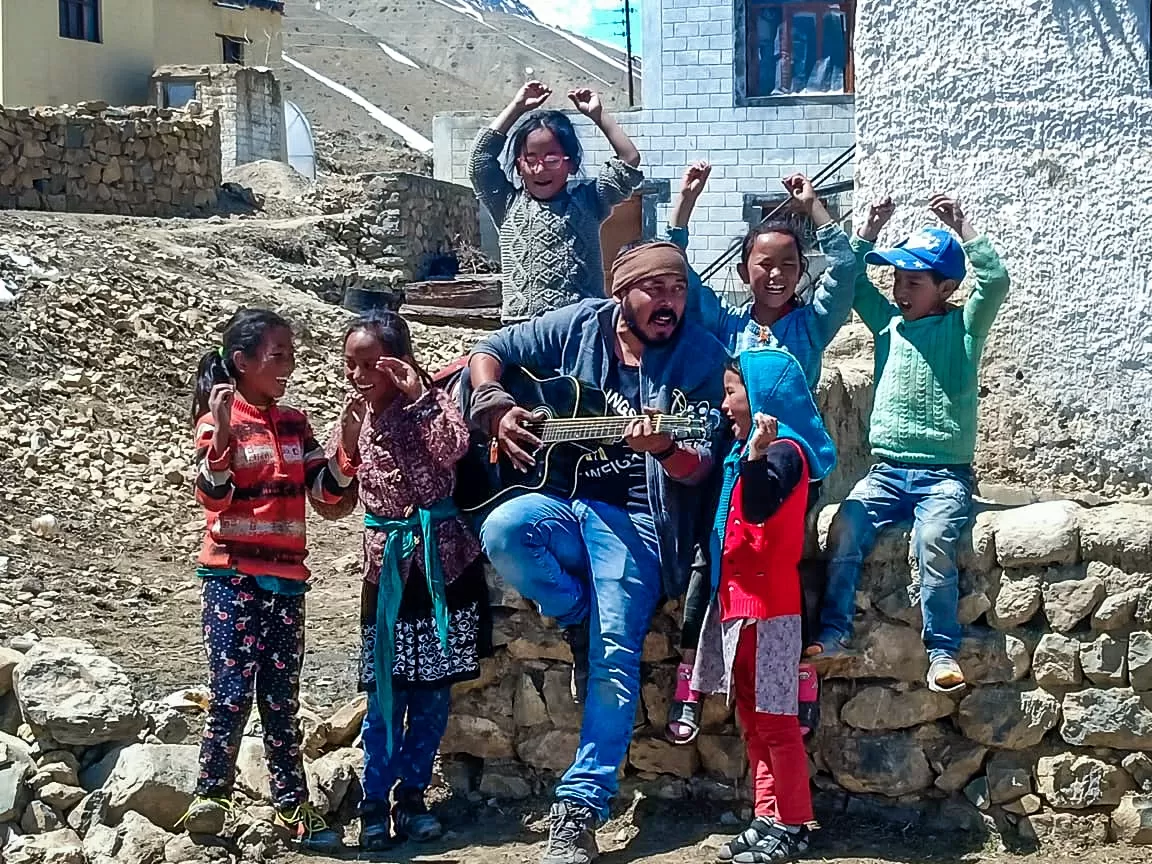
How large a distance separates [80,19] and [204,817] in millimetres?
23383

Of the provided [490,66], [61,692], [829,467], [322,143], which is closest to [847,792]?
[829,467]

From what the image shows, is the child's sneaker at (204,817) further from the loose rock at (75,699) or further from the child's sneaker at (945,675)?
the child's sneaker at (945,675)

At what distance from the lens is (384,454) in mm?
4211

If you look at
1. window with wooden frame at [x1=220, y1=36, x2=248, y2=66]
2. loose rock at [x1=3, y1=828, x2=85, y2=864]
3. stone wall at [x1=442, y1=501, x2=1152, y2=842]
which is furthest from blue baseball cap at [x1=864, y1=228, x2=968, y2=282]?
window with wooden frame at [x1=220, y1=36, x2=248, y2=66]

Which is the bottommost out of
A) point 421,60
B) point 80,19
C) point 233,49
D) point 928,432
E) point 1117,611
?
point 1117,611

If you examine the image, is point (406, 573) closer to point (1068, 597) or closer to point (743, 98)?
point (1068, 597)

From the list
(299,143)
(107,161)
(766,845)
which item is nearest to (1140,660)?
(766,845)

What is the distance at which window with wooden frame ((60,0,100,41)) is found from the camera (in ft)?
79.8

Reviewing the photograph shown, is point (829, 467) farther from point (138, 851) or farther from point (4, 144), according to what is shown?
point (4, 144)

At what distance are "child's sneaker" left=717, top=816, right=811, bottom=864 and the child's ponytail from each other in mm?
1898

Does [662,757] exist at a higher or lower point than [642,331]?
lower

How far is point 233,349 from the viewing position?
4.17 metres

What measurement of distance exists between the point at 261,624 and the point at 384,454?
1.95 ft

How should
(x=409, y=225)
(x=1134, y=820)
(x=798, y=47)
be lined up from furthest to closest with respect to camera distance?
(x=409, y=225), (x=798, y=47), (x=1134, y=820)
